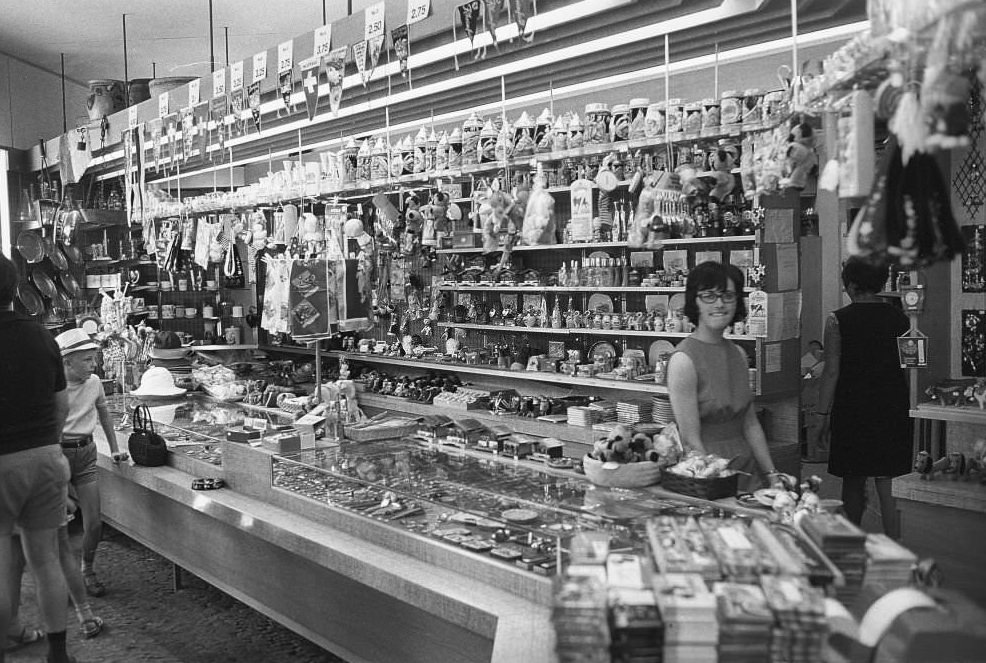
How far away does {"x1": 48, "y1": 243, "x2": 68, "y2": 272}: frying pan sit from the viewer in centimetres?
1071

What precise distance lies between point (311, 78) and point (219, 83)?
4.55ft

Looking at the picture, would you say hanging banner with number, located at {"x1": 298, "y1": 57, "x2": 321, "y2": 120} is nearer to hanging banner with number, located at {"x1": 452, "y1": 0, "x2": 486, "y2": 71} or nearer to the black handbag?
hanging banner with number, located at {"x1": 452, "y1": 0, "x2": 486, "y2": 71}

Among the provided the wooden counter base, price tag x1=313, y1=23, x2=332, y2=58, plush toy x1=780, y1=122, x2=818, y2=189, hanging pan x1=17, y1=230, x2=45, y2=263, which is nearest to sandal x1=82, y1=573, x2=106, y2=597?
the wooden counter base

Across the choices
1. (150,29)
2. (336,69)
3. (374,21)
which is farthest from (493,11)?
(150,29)

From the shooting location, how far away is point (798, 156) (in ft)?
9.24

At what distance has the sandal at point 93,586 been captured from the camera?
5160 millimetres

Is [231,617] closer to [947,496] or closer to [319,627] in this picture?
[319,627]

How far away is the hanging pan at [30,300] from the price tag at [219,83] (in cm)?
570

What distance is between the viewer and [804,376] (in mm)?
7531

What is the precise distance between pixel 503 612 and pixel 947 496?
7.90ft

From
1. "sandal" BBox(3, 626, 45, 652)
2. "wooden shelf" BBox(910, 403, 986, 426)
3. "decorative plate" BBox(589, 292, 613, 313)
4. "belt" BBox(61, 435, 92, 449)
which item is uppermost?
"decorative plate" BBox(589, 292, 613, 313)

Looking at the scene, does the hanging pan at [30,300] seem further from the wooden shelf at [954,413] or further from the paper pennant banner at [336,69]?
the wooden shelf at [954,413]

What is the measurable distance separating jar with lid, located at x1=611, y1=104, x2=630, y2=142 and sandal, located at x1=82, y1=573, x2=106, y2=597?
388 cm

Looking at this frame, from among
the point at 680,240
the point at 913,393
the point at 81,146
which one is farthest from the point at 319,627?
the point at 81,146
